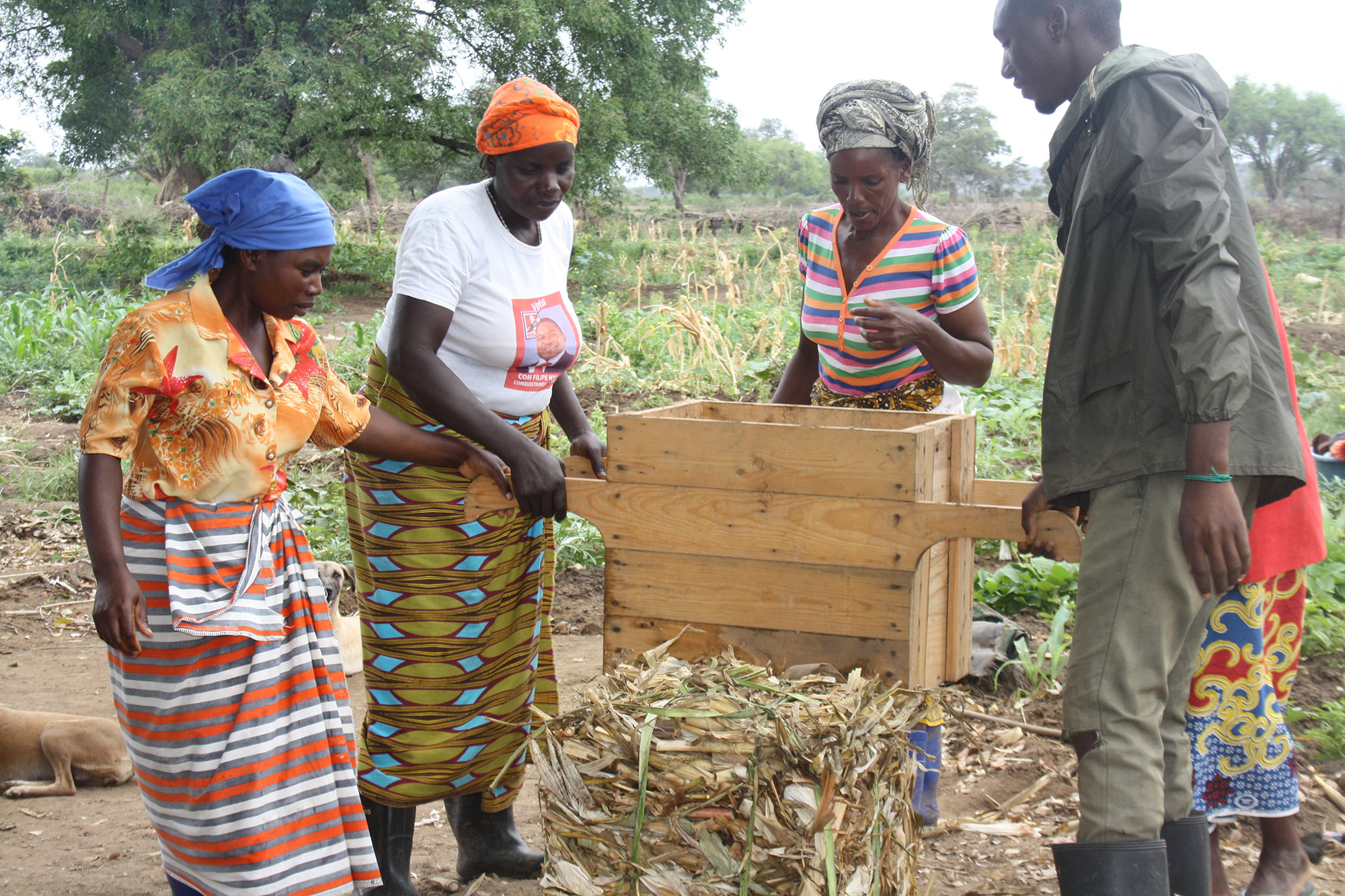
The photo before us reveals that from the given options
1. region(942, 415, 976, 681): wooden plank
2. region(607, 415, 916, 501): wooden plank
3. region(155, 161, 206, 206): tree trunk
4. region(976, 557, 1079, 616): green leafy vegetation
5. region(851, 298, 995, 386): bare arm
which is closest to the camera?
region(607, 415, 916, 501): wooden plank

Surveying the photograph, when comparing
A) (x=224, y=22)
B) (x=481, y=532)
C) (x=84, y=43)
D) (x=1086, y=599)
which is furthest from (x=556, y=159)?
(x=84, y=43)

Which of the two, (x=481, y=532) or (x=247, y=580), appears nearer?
(x=247, y=580)

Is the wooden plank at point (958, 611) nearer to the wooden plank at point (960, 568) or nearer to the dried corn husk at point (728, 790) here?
the wooden plank at point (960, 568)

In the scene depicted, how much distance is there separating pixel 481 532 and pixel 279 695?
563 mm

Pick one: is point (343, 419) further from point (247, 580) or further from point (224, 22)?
point (224, 22)

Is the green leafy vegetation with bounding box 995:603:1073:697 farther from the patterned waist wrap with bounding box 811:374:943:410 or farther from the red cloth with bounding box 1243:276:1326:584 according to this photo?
the red cloth with bounding box 1243:276:1326:584

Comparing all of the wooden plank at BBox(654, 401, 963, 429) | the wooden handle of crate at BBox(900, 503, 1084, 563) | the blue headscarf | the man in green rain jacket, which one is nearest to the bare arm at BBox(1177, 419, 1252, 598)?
the man in green rain jacket

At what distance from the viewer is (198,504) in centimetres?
201

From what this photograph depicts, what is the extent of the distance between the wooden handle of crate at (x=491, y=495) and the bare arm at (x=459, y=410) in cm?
3

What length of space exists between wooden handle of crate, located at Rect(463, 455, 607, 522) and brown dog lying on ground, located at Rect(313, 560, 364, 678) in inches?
78.5

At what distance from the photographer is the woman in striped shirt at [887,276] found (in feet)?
8.16

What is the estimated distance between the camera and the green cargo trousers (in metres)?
1.77

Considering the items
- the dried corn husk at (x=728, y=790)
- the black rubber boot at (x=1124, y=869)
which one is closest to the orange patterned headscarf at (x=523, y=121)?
the dried corn husk at (x=728, y=790)

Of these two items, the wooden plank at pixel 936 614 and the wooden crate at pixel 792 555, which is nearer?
the wooden crate at pixel 792 555
